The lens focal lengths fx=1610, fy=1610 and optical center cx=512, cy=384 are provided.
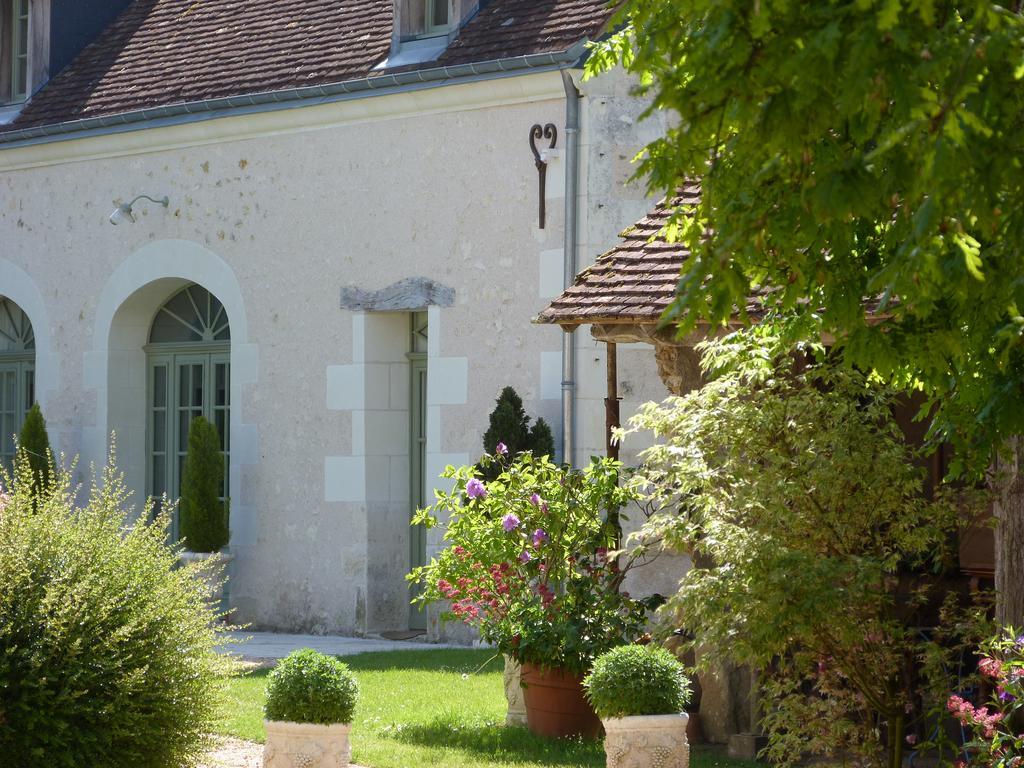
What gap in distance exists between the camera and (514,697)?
27.7 ft

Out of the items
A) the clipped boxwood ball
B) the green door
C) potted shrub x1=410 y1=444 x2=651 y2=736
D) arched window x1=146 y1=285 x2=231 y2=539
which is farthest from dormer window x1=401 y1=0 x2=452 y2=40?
the clipped boxwood ball

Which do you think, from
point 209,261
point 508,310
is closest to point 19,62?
point 209,261

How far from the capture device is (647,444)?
10.6m

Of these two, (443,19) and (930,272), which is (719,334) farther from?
(443,19)

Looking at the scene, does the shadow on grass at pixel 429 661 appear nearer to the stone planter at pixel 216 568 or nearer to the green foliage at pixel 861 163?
the stone planter at pixel 216 568

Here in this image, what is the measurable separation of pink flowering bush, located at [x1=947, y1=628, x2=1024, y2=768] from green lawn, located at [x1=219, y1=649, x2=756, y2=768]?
203 cm

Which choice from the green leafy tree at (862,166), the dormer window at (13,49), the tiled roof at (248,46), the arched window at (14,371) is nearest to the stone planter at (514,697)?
the green leafy tree at (862,166)

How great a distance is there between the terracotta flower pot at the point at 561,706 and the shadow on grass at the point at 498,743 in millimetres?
61

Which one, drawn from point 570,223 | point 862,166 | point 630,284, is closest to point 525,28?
point 570,223

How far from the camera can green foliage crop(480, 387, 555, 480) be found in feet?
35.9

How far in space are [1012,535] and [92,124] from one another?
9.78m

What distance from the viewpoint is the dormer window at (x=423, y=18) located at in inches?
488

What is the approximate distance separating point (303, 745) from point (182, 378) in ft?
24.9

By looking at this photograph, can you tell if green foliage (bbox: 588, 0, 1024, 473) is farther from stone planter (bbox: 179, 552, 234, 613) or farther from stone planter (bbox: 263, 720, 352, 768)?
stone planter (bbox: 179, 552, 234, 613)
